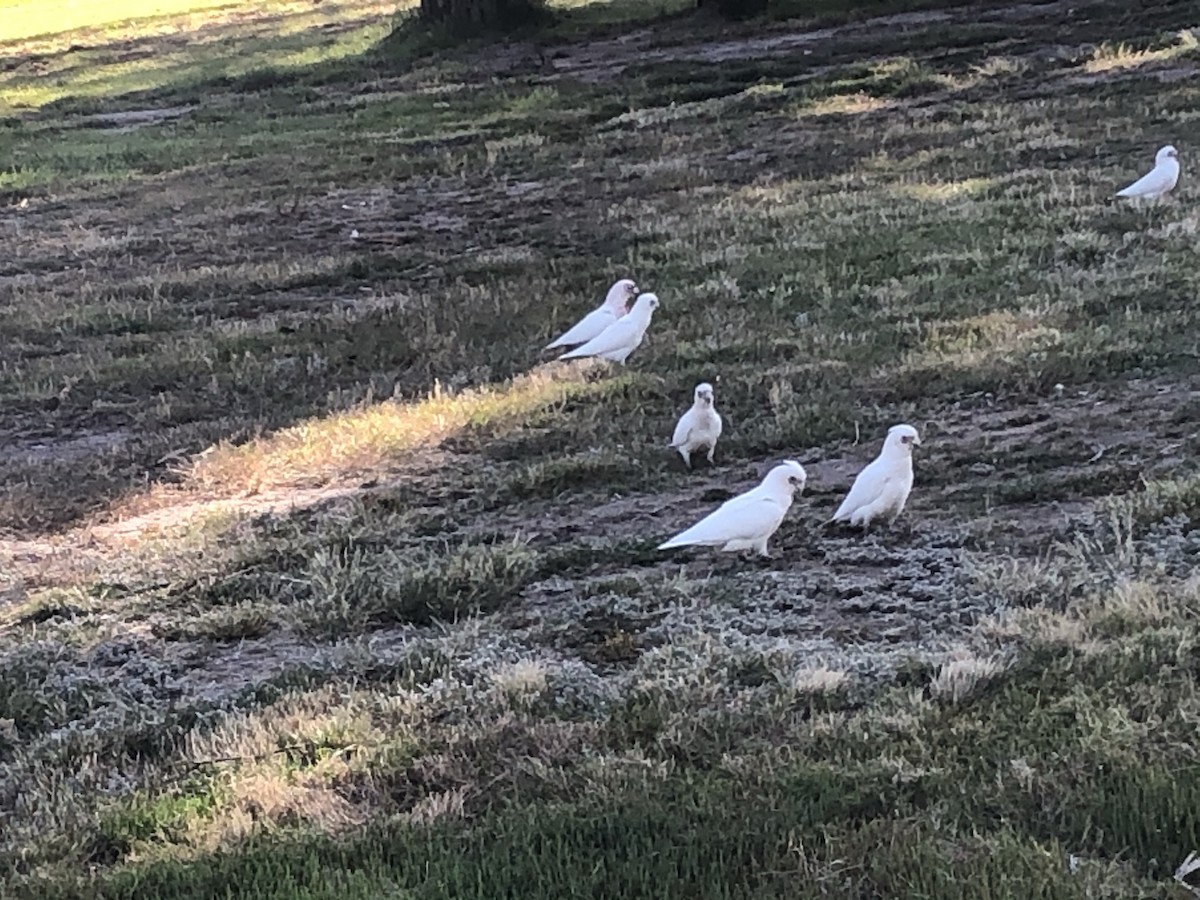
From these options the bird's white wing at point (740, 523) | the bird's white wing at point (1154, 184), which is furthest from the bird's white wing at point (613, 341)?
the bird's white wing at point (1154, 184)

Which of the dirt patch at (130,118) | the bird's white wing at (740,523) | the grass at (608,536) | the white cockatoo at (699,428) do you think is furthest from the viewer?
the dirt patch at (130,118)

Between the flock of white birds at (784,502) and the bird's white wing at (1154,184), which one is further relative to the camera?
the bird's white wing at (1154,184)

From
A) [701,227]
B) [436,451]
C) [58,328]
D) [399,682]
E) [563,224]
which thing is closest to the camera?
[399,682]

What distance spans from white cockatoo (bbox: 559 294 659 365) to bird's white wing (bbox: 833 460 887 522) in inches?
122

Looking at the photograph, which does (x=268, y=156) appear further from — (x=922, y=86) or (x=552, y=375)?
(x=552, y=375)

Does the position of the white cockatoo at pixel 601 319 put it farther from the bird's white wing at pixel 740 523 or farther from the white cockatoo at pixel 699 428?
the bird's white wing at pixel 740 523

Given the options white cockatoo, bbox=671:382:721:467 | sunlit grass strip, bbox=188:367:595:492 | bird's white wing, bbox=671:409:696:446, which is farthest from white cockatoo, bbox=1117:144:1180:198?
bird's white wing, bbox=671:409:696:446

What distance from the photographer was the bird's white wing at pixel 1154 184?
11914 millimetres

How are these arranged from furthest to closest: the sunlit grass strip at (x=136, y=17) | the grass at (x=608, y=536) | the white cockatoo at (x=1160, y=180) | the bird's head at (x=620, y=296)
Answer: the sunlit grass strip at (x=136, y=17) → the white cockatoo at (x=1160, y=180) → the bird's head at (x=620, y=296) → the grass at (x=608, y=536)

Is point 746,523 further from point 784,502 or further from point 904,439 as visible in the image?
point 904,439

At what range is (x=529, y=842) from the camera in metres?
3.70

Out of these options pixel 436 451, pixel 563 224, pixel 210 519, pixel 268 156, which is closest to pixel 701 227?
pixel 563 224

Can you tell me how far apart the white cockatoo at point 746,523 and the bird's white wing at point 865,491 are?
277 mm

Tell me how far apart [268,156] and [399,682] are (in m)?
16.0
